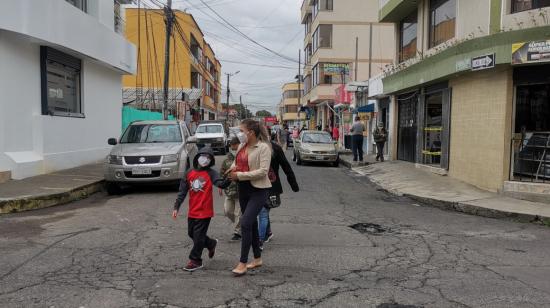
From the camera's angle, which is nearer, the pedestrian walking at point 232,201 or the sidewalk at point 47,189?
the pedestrian walking at point 232,201

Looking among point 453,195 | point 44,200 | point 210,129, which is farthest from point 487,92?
point 210,129

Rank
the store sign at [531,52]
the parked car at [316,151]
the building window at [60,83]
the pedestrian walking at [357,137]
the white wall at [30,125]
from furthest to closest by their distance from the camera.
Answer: the parked car at [316,151], the pedestrian walking at [357,137], the building window at [60,83], the white wall at [30,125], the store sign at [531,52]

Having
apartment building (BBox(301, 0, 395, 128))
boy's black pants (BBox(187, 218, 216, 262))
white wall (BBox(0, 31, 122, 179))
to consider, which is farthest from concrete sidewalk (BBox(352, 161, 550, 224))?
apartment building (BBox(301, 0, 395, 128))

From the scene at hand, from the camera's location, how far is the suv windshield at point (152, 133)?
468 inches

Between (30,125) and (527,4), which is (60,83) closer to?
(30,125)

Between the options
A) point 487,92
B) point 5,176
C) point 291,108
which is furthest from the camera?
point 291,108

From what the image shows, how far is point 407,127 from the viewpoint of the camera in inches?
703

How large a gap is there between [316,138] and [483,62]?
9.96m

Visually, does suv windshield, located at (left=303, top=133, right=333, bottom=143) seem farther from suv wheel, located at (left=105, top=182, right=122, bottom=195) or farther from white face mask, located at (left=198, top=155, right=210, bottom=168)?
white face mask, located at (left=198, top=155, right=210, bottom=168)

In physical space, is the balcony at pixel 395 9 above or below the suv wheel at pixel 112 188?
above

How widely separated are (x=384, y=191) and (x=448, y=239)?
5532 millimetres

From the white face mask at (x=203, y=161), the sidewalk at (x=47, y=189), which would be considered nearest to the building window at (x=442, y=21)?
the sidewalk at (x=47, y=189)

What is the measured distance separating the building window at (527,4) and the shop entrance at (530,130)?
1.39 metres

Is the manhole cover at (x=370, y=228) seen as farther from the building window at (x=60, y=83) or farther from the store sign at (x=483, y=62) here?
the building window at (x=60, y=83)
